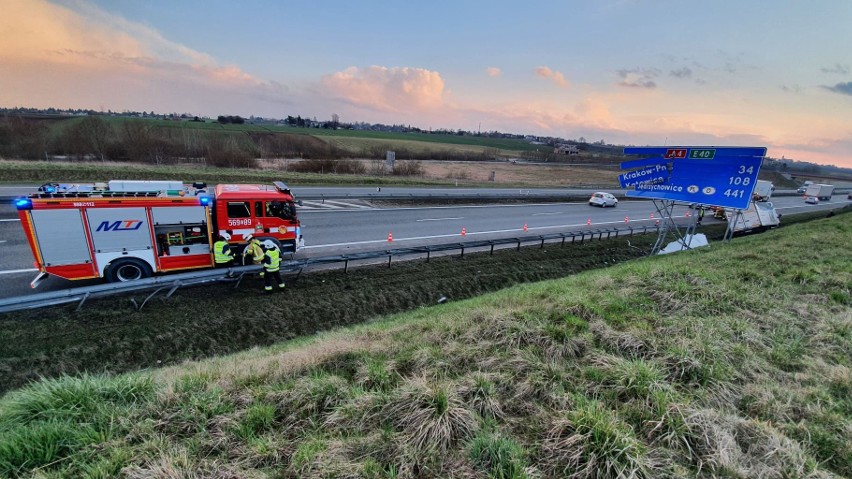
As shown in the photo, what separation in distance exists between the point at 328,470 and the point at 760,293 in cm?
849

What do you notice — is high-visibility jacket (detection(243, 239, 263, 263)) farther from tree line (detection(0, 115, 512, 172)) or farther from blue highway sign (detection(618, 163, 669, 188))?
tree line (detection(0, 115, 512, 172))

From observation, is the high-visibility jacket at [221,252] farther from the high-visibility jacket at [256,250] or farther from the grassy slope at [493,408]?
the grassy slope at [493,408]

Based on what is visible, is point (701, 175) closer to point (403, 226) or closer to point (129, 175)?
point (403, 226)

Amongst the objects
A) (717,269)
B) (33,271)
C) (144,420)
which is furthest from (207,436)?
(33,271)

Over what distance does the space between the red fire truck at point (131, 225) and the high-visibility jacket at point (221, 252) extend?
0.40 metres

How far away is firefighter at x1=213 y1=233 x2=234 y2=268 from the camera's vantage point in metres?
11.1

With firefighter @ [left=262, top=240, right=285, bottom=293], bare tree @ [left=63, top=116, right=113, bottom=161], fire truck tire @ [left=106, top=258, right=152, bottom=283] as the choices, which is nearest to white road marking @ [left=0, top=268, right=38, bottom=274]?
fire truck tire @ [left=106, top=258, right=152, bottom=283]

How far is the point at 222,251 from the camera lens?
438 inches

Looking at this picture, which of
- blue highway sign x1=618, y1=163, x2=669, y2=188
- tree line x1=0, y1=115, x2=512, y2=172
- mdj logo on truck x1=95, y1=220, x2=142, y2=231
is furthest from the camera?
tree line x1=0, y1=115, x2=512, y2=172

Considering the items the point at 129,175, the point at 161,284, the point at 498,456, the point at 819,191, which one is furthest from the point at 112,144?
the point at 819,191

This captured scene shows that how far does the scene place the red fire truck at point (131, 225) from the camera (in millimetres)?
9508

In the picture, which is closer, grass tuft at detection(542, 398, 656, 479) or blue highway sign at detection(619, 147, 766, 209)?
grass tuft at detection(542, 398, 656, 479)

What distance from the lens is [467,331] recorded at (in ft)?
19.7

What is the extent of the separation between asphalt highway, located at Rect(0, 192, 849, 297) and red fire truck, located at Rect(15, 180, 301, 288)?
1.50 meters
